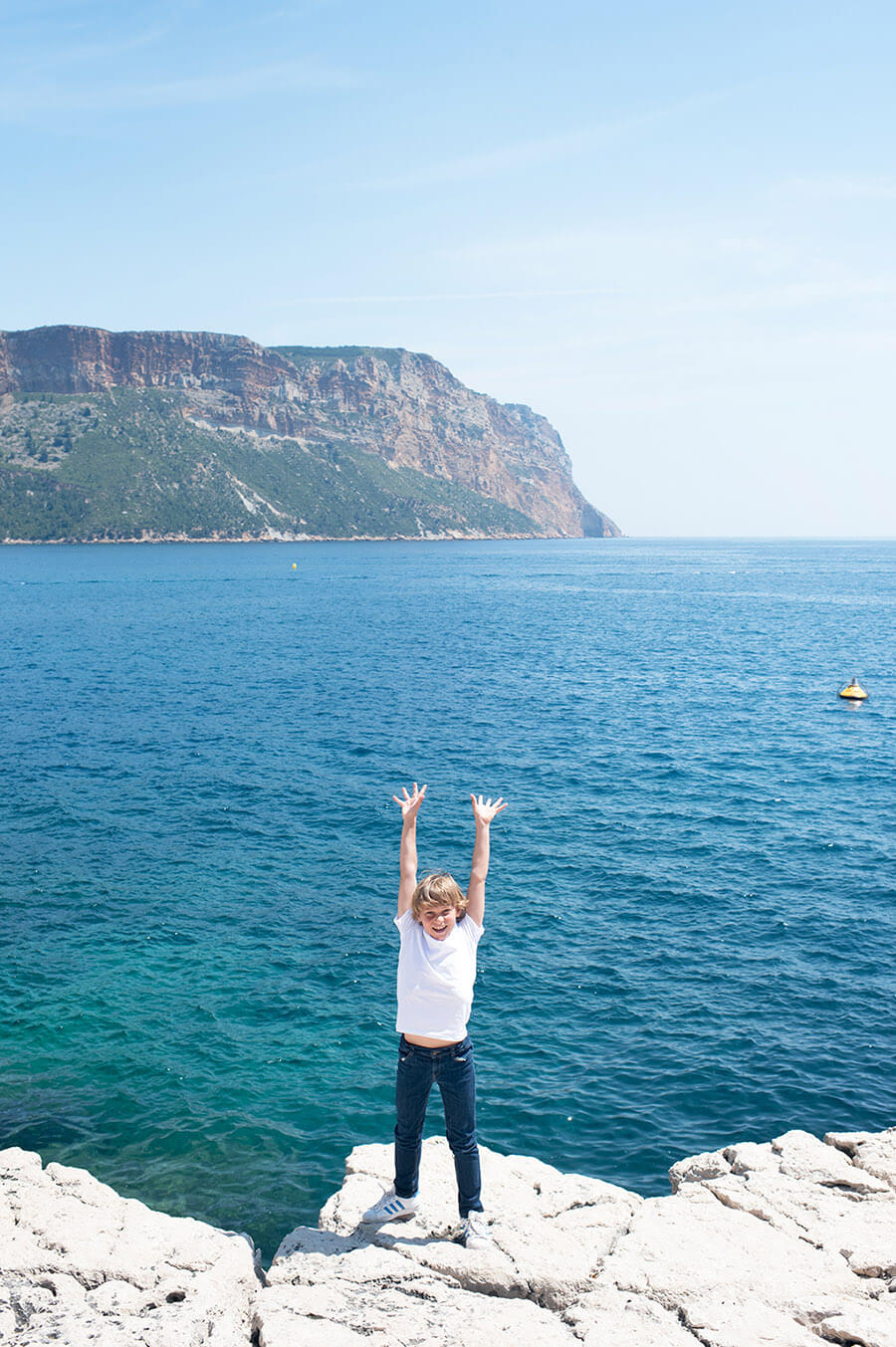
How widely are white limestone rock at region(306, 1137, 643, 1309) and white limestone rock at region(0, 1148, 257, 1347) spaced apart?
140 centimetres

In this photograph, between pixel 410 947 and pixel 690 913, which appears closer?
pixel 410 947

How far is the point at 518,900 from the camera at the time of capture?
25500mm

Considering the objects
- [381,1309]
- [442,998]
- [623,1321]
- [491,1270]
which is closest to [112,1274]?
[381,1309]

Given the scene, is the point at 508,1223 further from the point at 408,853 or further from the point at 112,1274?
the point at 408,853

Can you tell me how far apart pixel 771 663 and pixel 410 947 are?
66.2 metres

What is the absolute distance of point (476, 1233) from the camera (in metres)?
9.01

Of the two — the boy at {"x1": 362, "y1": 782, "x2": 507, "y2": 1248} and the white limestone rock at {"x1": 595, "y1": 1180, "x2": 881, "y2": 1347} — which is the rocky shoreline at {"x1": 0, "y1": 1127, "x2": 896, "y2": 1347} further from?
the boy at {"x1": 362, "y1": 782, "x2": 507, "y2": 1248}

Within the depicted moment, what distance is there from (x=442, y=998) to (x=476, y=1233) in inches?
114

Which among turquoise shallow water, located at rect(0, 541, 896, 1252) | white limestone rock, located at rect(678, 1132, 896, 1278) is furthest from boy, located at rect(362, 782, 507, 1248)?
turquoise shallow water, located at rect(0, 541, 896, 1252)

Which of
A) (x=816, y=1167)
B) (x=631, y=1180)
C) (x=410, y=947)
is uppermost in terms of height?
(x=410, y=947)

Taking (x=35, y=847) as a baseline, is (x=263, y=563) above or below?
above

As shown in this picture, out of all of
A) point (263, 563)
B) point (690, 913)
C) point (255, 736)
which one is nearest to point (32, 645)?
point (255, 736)

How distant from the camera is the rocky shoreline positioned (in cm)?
796

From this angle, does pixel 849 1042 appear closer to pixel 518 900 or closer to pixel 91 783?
pixel 518 900
